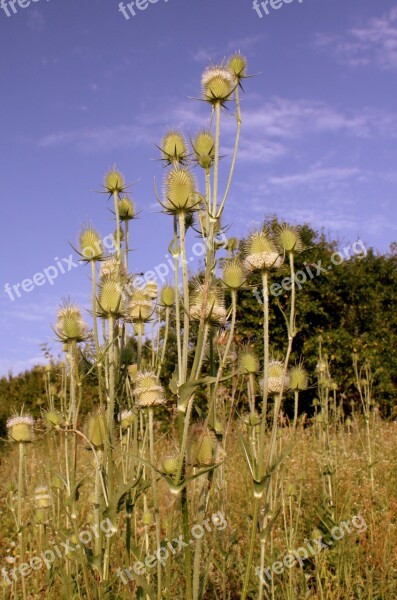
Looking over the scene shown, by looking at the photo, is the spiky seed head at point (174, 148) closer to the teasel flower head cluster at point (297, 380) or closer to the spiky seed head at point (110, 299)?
the spiky seed head at point (110, 299)

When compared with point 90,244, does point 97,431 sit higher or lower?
lower

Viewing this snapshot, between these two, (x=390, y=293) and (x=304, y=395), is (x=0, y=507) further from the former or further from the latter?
(x=390, y=293)

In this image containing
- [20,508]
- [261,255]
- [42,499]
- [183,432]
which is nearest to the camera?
[183,432]

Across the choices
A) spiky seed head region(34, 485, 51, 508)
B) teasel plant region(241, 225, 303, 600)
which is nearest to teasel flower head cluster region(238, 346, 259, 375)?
teasel plant region(241, 225, 303, 600)

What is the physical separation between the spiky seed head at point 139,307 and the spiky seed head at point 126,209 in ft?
1.37

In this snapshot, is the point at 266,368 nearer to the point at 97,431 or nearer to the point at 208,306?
the point at 208,306

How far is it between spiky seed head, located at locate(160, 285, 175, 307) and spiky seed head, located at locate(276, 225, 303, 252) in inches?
24.8

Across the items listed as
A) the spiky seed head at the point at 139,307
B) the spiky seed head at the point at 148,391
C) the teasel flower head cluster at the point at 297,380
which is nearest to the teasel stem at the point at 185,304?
the spiky seed head at the point at 148,391

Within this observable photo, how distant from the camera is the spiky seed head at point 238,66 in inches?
93.7

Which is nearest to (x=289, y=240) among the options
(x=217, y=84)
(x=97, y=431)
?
(x=217, y=84)

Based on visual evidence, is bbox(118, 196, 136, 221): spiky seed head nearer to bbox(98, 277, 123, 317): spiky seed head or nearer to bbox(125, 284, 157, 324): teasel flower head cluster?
bbox(125, 284, 157, 324): teasel flower head cluster

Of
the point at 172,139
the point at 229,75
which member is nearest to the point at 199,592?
the point at 172,139

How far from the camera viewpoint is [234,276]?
207 centimetres

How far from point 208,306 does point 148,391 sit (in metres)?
0.55
